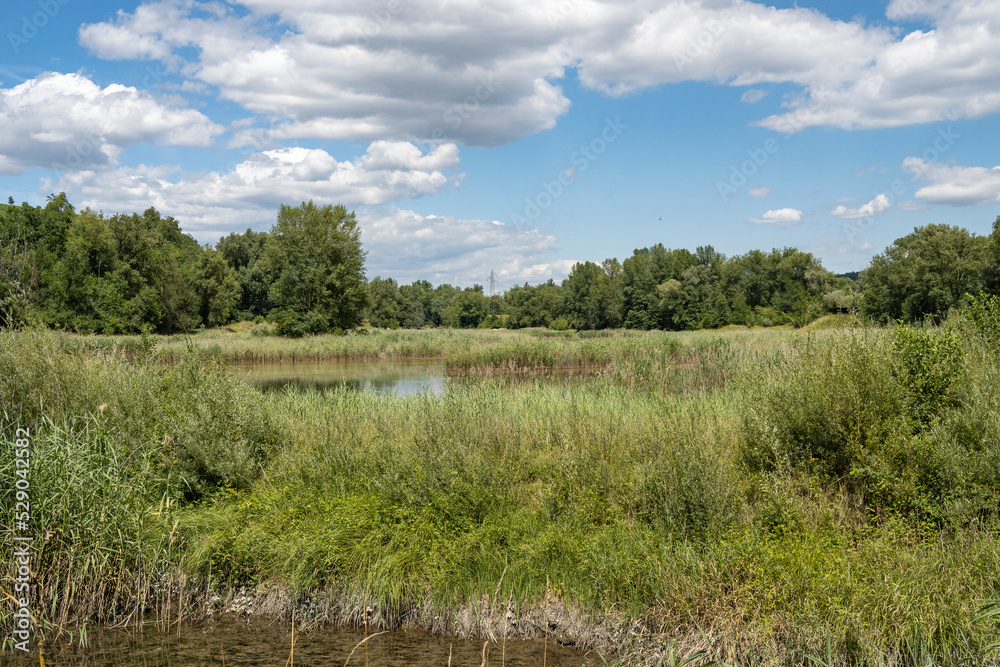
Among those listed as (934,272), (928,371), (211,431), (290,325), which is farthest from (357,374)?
(934,272)

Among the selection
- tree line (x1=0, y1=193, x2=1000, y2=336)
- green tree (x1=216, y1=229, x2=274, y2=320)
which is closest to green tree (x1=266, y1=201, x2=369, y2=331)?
tree line (x1=0, y1=193, x2=1000, y2=336)

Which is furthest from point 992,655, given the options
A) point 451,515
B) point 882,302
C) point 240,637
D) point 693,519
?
point 882,302

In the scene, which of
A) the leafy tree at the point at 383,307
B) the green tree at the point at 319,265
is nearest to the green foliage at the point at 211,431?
the green tree at the point at 319,265

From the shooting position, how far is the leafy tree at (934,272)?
159 feet

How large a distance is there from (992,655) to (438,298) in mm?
155252

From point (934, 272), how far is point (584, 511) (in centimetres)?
5690

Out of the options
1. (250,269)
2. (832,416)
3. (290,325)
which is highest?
(250,269)

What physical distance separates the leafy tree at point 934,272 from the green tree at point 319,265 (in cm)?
4065

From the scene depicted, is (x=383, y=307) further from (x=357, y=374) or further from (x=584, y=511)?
(x=584, y=511)

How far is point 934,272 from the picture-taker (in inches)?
1996

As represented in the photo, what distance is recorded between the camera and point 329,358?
35.5 metres

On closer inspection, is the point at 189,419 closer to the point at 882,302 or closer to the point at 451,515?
the point at 451,515

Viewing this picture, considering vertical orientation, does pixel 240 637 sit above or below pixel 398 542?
below

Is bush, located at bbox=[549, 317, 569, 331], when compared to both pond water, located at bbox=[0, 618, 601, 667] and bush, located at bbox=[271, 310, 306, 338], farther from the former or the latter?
pond water, located at bbox=[0, 618, 601, 667]
